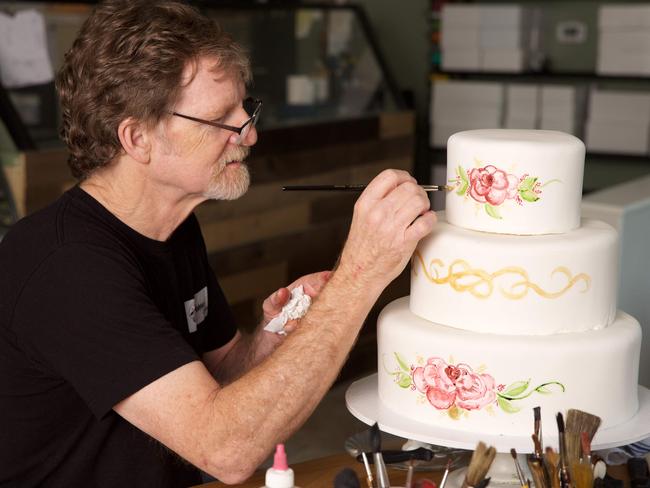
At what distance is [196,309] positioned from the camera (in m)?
1.86

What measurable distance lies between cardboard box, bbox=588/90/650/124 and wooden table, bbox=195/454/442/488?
3772 mm

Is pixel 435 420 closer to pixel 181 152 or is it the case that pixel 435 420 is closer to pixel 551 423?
pixel 551 423

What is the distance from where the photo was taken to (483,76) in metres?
5.58

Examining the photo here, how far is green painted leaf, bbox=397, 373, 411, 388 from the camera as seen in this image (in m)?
1.48

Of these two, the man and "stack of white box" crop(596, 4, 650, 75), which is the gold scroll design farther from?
"stack of white box" crop(596, 4, 650, 75)

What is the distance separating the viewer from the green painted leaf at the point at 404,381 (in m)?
1.48

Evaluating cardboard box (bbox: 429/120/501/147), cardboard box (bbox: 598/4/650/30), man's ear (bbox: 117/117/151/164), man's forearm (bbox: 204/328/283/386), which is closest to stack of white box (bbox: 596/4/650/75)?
cardboard box (bbox: 598/4/650/30)

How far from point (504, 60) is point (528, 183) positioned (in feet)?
13.0

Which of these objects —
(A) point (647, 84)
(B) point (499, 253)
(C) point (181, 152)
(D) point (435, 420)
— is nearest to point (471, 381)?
(D) point (435, 420)

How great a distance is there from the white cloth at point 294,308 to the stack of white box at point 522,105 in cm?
366

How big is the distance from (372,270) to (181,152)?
1.34 feet

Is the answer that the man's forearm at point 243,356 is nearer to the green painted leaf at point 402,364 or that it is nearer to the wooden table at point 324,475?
the wooden table at point 324,475

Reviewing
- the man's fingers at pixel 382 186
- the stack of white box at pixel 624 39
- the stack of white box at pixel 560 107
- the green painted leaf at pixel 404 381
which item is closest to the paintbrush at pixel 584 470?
the green painted leaf at pixel 404 381

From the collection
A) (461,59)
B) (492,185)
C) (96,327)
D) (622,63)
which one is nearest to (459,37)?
(461,59)
